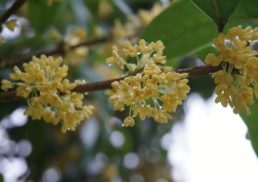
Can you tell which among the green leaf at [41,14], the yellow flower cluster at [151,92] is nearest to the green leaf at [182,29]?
the yellow flower cluster at [151,92]

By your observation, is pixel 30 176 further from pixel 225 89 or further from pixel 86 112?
pixel 225 89

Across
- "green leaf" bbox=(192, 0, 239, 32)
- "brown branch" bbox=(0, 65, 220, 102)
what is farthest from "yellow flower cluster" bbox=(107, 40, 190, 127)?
"green leaf" bbox=(192, 0, 239, 32)

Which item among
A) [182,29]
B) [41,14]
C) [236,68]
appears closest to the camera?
[236,68]

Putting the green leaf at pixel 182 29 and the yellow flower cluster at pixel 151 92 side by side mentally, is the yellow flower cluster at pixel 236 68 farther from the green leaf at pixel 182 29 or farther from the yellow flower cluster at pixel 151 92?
the green leaf at pixel 182 29

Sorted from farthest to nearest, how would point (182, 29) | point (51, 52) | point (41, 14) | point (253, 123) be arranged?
point (41, 14), point (51, 52), point (182, 29), point (253, 123)

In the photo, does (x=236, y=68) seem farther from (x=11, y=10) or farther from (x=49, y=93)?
(x=11, y=10)

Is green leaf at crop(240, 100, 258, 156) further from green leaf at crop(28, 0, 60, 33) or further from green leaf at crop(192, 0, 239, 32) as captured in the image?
green leaf at crop(28, 0, 60, 33)

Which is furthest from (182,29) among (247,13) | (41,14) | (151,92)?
(41,14)
